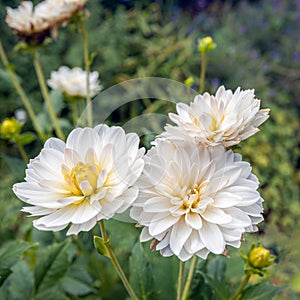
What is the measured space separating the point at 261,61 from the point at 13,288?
1561 millimetres

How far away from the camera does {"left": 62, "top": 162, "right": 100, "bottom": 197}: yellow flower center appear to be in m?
0.43

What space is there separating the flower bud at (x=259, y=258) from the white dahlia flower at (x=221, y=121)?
0.14 meters

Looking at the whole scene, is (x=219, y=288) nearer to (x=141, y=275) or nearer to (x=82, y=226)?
(x=141, y=275)

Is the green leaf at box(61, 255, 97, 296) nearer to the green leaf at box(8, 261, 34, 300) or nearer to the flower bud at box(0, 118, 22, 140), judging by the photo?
the green leaf at box(8, 261, 34, 300)

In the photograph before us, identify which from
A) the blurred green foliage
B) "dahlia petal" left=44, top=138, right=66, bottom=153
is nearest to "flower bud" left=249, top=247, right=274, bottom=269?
"dahlia petal" left=44, top=138, right=66, bottom=153

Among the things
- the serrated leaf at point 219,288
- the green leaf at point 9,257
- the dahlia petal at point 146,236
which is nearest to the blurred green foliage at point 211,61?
the green leaf at point 9,257

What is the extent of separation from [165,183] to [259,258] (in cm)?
15

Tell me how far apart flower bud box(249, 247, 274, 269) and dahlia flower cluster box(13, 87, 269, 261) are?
0.31 feet

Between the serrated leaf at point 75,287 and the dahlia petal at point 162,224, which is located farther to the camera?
the serrated leaf at point 75,287

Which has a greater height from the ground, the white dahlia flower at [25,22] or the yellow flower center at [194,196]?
the white dahlia flower at [25,22]

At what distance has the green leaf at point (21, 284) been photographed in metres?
0.70

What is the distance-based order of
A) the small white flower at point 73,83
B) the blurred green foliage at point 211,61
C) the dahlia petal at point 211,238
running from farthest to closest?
the blurred green foliage at point 211,61, the small white flower at point 73,83, the dahlia petal at point 211,238

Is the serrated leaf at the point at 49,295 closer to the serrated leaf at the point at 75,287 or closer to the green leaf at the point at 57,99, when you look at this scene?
the serrated leaf at the point at 75,287

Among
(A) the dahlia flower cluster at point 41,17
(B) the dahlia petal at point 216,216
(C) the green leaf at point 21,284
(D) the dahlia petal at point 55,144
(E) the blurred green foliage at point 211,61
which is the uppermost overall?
(D) the dahlia petal at point 55,144
